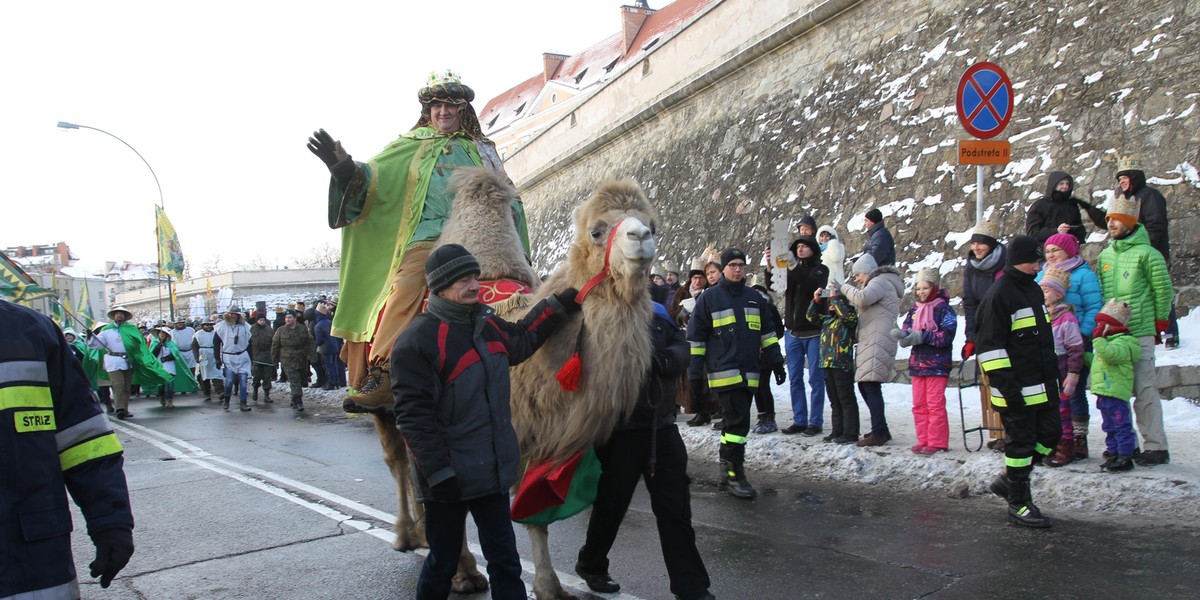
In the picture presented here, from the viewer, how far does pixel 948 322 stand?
7820 millimetres

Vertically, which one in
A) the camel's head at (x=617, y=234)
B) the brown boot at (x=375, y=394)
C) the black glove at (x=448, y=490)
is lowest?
the black glove at (x=448, y=490)

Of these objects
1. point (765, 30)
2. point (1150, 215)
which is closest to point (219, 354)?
point (765, 30)

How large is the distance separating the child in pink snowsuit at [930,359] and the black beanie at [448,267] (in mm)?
5160

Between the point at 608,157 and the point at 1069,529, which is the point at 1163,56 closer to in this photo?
the point at 1069,529

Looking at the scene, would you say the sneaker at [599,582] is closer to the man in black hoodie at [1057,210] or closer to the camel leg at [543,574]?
the camel leg at [543,574]

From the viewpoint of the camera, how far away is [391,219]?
5457 millimetres

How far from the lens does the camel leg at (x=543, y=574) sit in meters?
4.35

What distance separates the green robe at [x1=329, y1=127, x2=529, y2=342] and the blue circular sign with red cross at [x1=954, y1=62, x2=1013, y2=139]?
518 centimetres

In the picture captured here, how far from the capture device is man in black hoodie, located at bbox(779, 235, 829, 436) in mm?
9234

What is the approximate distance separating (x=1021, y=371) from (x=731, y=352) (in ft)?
7.08

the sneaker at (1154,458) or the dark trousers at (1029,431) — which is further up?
the dark trousers at (1029,431)

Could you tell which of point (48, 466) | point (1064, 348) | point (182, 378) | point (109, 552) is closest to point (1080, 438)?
point (1064, 348)

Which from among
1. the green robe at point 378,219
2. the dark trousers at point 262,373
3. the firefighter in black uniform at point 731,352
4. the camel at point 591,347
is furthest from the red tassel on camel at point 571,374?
the dark trousers at point 262,373

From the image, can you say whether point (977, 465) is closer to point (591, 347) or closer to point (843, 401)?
point (843, 401)
